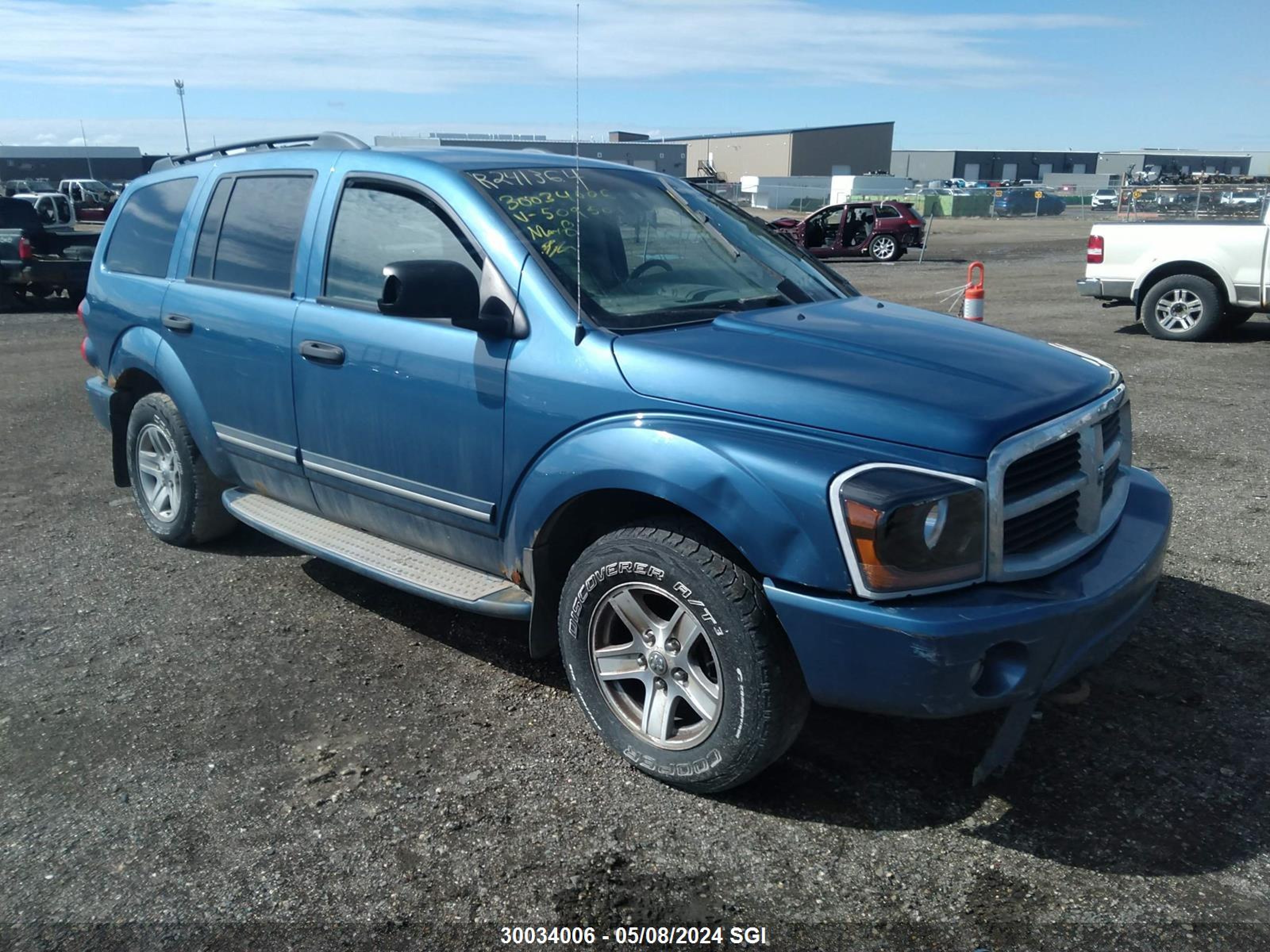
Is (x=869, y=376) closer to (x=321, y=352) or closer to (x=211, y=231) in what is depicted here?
(x=321, y=352)

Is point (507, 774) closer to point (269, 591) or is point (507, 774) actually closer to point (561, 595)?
point (561, 595)

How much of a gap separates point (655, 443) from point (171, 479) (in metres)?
3.31

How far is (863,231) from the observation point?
25031 millimetres

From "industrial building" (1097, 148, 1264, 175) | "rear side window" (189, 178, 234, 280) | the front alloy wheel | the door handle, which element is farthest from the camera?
"industrial building" (1097, 148, 1264, 175)

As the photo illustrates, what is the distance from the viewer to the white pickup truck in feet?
36.5

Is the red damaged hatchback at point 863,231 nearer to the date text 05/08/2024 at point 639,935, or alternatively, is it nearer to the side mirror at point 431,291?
the side mirror at point 431,291

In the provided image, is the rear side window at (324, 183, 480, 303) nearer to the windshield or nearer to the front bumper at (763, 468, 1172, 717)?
the windshield

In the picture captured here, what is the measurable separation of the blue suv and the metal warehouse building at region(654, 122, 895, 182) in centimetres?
8712

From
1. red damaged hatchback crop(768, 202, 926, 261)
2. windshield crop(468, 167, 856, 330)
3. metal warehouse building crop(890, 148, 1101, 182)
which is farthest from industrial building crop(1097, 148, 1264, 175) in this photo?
windshield crop(468, 167, 856, 330)

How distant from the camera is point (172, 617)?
454 cm

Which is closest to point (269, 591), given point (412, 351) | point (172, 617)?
point (172, 617)

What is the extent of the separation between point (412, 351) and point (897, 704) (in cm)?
202

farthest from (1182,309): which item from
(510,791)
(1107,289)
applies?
(510,791)

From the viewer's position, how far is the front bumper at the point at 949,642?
8.64 ft
